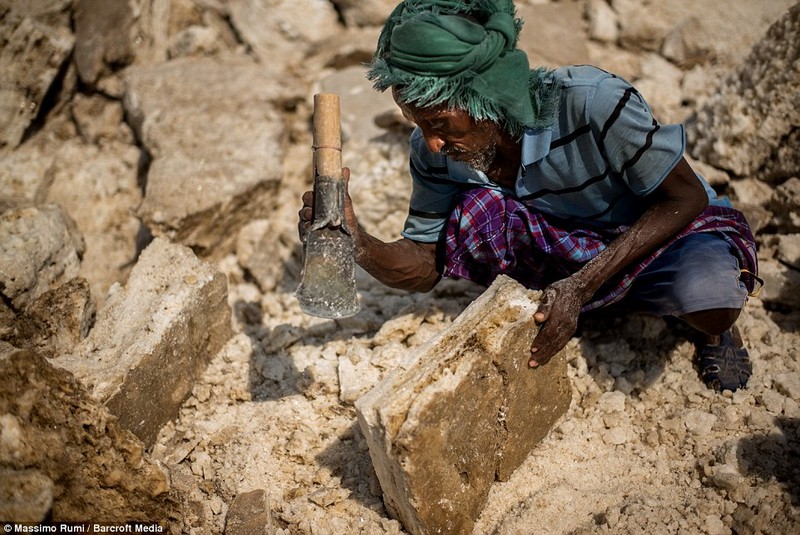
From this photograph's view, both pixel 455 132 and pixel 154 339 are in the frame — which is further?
pixel 154 339

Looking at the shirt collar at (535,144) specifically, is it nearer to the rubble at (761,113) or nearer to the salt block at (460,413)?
the salt block at (460,413)

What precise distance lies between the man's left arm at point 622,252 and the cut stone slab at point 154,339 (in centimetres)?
138

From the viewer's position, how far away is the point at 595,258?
2.24 m

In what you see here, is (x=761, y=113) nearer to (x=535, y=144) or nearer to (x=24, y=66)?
(x=535, y=144)

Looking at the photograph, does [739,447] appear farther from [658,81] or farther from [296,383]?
[658,81]

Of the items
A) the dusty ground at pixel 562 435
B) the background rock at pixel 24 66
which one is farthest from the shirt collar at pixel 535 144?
the background rock at pixel 24 66

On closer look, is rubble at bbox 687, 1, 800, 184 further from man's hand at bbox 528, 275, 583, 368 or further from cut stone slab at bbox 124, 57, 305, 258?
cut stone slab at bbox 124, 57, 305, 258

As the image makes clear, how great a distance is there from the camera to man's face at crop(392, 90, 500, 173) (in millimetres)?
2121

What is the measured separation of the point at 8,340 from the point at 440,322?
71.6 inches

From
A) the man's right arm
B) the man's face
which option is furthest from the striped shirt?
the man's right arm

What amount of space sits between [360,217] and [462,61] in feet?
5.58

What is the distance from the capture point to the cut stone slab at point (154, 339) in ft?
7.45

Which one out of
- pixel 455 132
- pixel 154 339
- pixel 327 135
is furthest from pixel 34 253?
pixel 455 132

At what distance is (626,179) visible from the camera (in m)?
2.22
